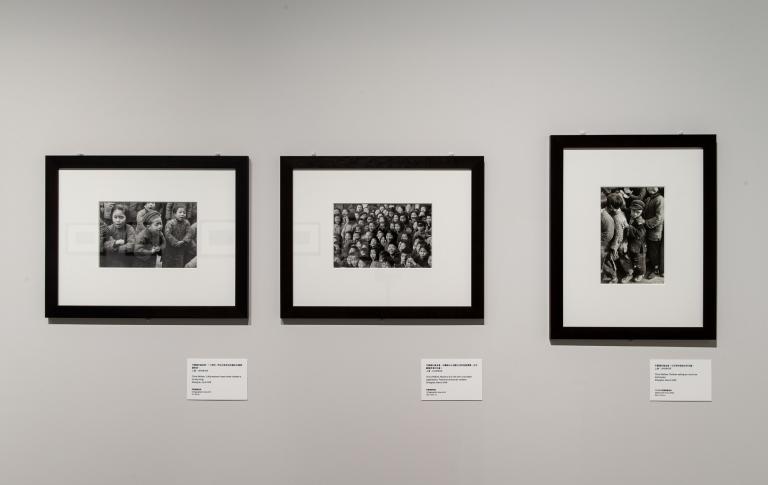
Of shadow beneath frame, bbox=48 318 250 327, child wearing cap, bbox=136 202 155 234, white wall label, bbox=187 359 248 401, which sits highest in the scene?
child wearing cap, bbox=136 202 155 234

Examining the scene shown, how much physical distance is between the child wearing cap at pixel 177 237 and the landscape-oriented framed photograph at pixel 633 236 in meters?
0.88

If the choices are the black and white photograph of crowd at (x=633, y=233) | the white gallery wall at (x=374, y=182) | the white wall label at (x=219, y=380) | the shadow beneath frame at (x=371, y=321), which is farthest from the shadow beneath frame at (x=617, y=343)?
the white wall label at (x=219, y=380)

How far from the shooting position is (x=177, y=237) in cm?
105

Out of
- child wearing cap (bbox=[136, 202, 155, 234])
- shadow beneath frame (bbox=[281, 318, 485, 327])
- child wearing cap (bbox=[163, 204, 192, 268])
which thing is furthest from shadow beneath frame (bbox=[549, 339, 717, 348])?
child wearing cap (bbox=[136, 202, 155, 234])

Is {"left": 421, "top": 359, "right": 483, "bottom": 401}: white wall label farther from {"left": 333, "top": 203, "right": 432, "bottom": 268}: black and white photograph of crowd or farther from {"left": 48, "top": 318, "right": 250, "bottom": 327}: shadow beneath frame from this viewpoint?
{"left": 48, "top": 318, "right": 250, "bottom": 327}: shadow beneath frame

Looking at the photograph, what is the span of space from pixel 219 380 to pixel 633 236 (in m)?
1.05

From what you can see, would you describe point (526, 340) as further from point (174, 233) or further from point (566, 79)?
point (174, 233)

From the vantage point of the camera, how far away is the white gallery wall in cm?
105

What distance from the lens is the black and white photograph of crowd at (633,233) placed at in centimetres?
103

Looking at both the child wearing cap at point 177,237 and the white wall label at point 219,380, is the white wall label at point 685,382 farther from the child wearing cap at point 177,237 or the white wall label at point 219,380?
the child wearing cap at point 177,237

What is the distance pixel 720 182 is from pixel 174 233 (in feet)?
4.34

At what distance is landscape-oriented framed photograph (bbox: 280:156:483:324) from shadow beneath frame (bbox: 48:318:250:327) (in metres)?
0.15

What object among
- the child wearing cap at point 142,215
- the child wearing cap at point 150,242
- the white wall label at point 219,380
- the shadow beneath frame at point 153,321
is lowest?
the white wall label at point 219,380

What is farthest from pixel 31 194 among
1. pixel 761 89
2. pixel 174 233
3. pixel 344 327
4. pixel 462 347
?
pixel 761 89
